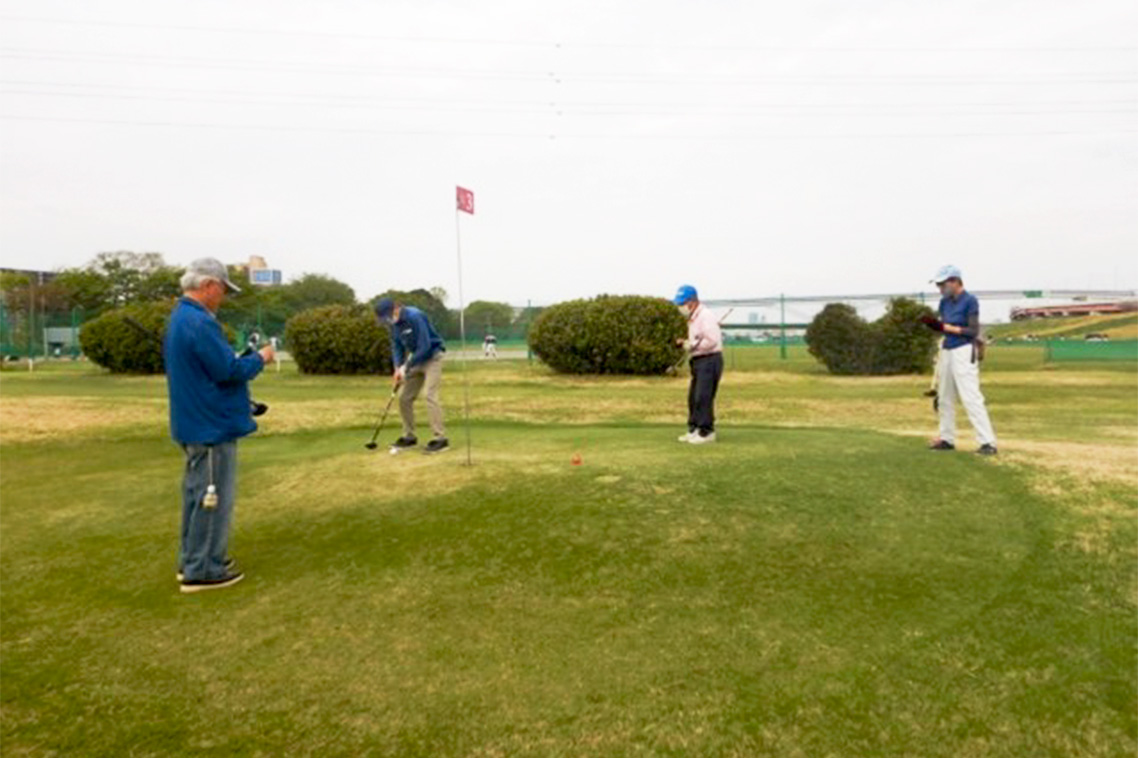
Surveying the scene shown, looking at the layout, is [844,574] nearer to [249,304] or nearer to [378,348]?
[378,348]

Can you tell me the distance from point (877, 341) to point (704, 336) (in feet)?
48.3

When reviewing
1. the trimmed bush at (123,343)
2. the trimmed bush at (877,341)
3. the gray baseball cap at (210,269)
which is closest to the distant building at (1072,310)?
the trimmed bush at (877,341)

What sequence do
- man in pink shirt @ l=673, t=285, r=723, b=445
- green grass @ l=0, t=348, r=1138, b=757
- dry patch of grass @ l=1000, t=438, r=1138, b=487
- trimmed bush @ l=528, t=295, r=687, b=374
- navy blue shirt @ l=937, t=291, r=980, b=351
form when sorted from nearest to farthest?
green grass @ l=0, t=348, r=1138, b=757
dry patch of grass @ l=1000, t=438, r=1138, b=487
navy blue shirt @ l=937, t=291, r=980, b=351
man in pink shirt @ l=673, t=285, r=723, b=445
trimmed bush @ l=528, t=295, r=687, b=374

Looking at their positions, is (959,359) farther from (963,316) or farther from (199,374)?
(199,374)

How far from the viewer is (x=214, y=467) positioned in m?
4.66

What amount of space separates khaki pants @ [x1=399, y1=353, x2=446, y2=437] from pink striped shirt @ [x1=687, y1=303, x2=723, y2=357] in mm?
2824

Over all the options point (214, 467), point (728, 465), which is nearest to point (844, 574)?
point (728, 465)

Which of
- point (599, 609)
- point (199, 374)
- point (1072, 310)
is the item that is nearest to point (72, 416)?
point (199, 374)

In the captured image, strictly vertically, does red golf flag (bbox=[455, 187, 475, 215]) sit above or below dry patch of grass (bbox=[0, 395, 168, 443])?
above

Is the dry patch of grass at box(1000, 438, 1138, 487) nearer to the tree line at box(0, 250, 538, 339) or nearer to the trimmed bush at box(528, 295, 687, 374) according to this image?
the trimmed bush at box(528, 295, 687, 374)

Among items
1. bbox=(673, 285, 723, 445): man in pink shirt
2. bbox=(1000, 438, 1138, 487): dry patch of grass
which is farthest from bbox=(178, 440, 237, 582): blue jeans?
bbox=(1000, 438, 1138, 487): dry patch of grass

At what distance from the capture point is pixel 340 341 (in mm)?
22250

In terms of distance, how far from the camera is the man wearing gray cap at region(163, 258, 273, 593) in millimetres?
4496

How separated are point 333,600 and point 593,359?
16.8 metres
